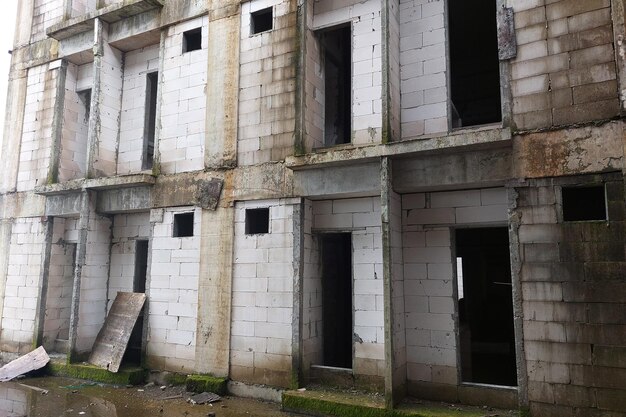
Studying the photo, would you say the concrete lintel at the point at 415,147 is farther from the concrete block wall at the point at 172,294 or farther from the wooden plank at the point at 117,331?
the wooden plank at the point at 117,331

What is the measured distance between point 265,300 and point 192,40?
5763 mm

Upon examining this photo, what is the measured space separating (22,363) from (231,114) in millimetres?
6874

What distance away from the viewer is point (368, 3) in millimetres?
7500

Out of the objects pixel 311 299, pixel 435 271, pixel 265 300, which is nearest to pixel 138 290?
pixel 265 300

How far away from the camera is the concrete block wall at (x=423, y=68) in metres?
7.01

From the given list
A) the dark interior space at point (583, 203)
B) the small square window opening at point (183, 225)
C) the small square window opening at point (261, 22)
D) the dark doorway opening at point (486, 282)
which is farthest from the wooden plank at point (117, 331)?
the dark doorway opening at point (486, 282)

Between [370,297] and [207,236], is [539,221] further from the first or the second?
[207,236]

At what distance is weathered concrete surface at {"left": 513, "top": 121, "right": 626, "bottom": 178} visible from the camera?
18.1 ft

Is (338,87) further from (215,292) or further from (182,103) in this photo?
(215,292)

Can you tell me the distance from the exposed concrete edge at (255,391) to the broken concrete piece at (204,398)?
296 millimetres

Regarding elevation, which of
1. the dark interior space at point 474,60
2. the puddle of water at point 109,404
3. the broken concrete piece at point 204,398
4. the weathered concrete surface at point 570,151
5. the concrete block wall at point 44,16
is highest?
the concrete block wall at point 44,16

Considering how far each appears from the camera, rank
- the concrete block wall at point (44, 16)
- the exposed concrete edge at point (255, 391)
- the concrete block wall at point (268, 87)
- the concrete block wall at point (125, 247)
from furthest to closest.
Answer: the concrete block wall at point (44, 16) < the concrete block wall at point (125, 247) < the concrete block wall at point (268, 87) < the exposed concrete edge at point (255, 391)

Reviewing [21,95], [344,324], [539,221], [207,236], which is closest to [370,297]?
[344,324]

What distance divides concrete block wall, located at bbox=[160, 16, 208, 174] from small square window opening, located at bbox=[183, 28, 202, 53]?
0.09 m
